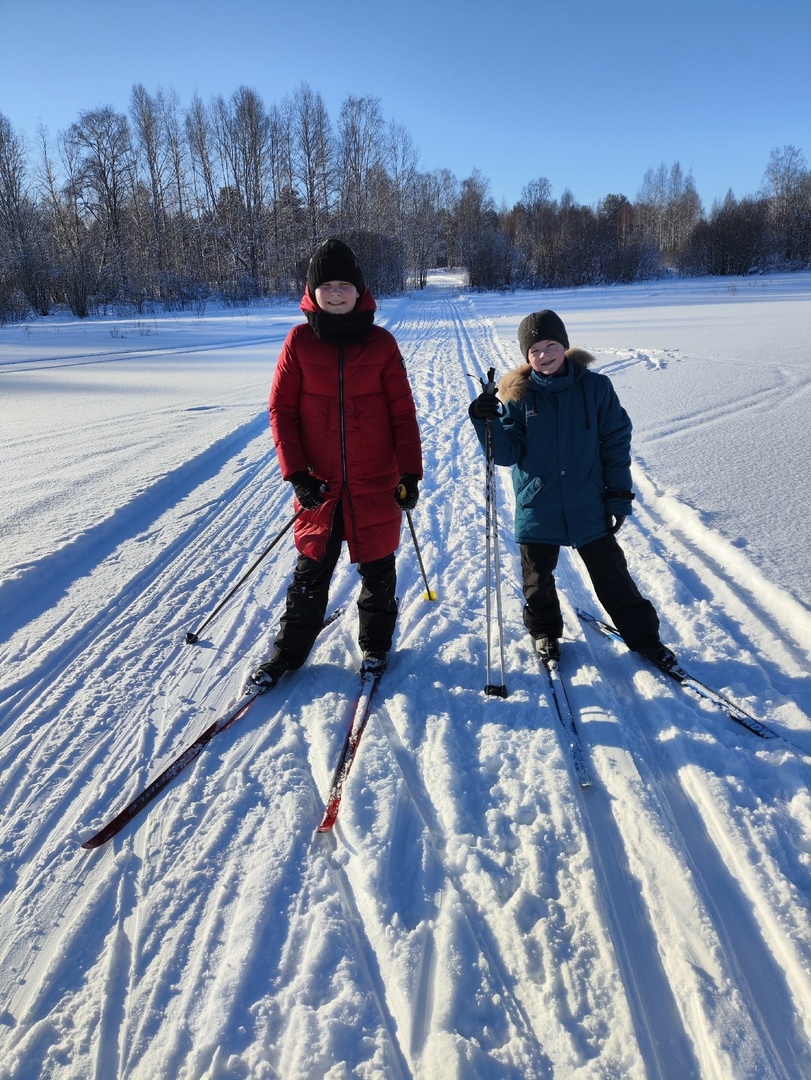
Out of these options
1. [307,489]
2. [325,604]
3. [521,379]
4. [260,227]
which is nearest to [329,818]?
[325,604]

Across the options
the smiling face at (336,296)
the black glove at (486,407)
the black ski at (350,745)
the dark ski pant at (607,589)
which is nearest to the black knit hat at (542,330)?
the black glove at (486,407)

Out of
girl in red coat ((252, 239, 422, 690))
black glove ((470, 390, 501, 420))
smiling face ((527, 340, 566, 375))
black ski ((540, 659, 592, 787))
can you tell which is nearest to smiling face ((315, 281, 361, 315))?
girl in red coat ((252, 239, 422, 690))

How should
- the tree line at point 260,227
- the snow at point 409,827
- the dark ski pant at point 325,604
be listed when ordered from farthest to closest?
the tree line at point 260,227, the dark ski pant at point 325,604, the snow at point 409,827

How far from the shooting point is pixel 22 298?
24.9 metres

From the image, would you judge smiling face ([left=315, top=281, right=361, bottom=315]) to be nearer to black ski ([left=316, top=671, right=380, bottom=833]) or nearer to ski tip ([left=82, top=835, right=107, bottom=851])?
black ski ([left=316, top=671, right=380, bottom=833])

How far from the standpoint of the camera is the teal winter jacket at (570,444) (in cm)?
273

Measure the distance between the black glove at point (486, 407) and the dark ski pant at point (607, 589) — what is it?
73 centimetres

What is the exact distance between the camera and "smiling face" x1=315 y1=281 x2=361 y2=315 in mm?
2561

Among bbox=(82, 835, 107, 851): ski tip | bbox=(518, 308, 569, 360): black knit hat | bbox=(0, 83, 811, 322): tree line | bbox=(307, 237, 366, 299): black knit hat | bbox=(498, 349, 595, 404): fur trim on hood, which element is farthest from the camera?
bbox=(0, 83, 811, 322): tree line

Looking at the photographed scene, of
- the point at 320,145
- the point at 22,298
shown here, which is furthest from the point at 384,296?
the point at 22,298

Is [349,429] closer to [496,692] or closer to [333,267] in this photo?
[333,267]

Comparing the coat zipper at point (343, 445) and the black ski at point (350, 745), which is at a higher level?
the coat zipper at point (343, 445)

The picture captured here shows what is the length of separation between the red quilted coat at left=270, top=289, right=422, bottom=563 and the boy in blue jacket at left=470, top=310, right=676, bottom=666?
0.43 meters

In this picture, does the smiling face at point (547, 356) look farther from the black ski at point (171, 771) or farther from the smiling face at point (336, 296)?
the black ski at point (171, 771)
